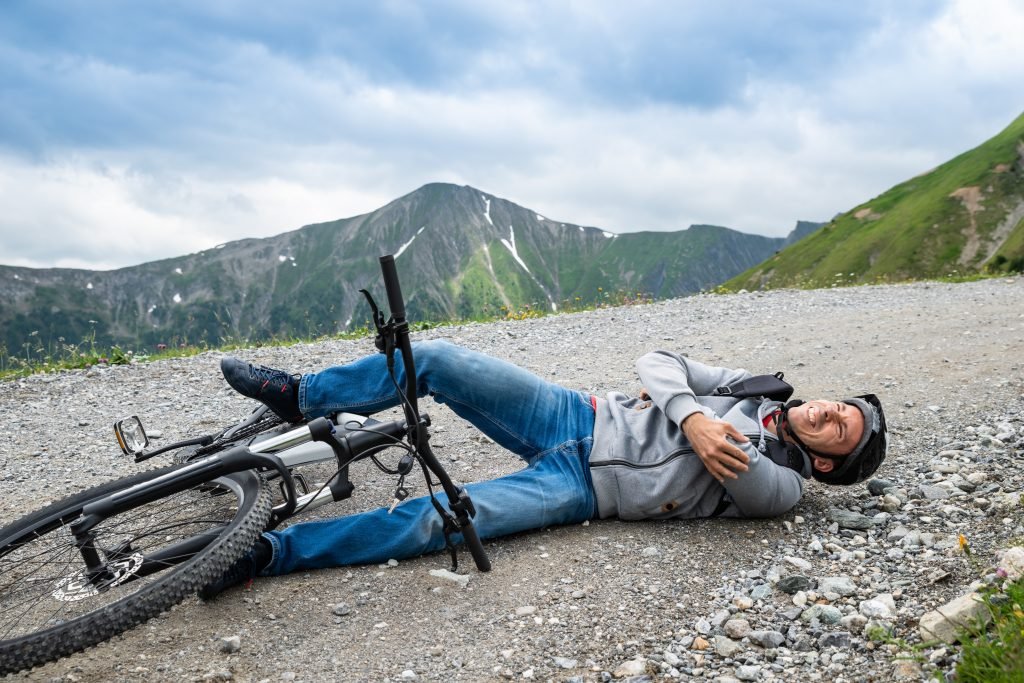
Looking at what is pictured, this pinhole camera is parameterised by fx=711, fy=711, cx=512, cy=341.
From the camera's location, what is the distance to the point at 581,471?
5.59m

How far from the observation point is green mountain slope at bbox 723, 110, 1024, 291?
115 m

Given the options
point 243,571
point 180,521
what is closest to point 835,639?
point 243,571

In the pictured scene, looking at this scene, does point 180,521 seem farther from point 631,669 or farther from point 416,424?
point 631,669

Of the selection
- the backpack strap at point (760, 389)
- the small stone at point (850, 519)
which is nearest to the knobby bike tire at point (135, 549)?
the backpack strap at point (760, 389)

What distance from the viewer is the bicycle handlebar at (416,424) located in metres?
4.02

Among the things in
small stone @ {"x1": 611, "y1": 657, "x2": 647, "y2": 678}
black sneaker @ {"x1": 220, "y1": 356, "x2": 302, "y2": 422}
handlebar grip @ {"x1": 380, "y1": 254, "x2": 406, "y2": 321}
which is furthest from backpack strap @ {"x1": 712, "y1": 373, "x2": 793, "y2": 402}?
black sneaker @ {"x1": 220, "y1": 356, "x2": 302, "y2": 422}

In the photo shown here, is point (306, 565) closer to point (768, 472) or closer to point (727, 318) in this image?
point (768, 472)

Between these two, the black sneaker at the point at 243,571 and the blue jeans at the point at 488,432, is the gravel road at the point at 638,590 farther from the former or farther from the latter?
the blue jeans at the point at 488,432

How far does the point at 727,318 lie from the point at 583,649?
36.6ft

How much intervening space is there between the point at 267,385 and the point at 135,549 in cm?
159

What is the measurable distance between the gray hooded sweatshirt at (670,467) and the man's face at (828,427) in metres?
0.25

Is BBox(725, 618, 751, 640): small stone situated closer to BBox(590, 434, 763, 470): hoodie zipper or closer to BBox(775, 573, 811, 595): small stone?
A: BBox(775, 573, 811, 595): small stone

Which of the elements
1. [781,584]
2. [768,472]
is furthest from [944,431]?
[781,584]

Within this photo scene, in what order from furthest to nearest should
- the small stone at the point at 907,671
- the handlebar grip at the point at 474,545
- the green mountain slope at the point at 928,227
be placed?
the green mountain slope at the point at 928,227 < the handlebar grip at the point at 474,545 < the small stone at the point at 907,671
